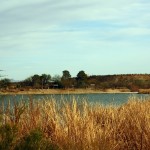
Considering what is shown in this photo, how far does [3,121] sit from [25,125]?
0.56m

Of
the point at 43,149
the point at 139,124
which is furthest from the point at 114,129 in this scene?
the point at 43,149

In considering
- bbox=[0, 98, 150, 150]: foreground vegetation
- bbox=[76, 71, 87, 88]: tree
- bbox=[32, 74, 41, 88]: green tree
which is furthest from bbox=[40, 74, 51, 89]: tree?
bbox=[76, 71, 87, 88]: tree

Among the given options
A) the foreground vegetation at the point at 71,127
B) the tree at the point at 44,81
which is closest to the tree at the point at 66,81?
the tree at the point at 44,81

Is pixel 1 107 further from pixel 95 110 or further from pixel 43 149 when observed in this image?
pixel 95 110

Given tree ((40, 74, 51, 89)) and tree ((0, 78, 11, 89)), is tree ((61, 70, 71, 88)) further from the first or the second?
tree ((0, 78, 11, 89))

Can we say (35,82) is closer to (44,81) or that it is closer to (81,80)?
(44,81)

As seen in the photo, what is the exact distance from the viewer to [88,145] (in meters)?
7.50

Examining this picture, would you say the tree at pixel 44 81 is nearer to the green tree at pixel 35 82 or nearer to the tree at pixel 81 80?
the green tree at pixel 35 82

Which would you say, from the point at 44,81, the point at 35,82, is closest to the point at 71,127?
the point at 44,81

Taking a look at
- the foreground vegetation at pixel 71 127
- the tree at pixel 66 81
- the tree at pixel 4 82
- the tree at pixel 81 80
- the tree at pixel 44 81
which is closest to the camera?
the foreground vegetation at pixel 71 127

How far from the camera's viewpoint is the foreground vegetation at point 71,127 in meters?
7.40

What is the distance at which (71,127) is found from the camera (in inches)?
314

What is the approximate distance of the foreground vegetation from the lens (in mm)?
7398

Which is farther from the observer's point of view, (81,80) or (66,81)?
(81,80)
